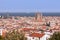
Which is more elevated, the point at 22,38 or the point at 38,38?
the point at 22,38

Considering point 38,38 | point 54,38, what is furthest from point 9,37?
point 38,38

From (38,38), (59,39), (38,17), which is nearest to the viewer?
(59,39)

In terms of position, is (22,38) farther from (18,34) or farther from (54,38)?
(54,38)

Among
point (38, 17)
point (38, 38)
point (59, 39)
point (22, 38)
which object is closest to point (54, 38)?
point (59, 39)

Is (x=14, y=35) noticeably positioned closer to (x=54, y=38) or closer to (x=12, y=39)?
(x=12, y=39)

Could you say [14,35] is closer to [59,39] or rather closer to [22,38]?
[22,38]

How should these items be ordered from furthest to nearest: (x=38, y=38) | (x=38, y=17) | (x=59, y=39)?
(x=38, y=17) → (x=38, y=38) → (x=59, y=39)

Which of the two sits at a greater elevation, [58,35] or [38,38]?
[58,35]

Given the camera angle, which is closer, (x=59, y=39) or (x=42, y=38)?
(x=59, y=39)

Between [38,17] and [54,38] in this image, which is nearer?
[54,38]
